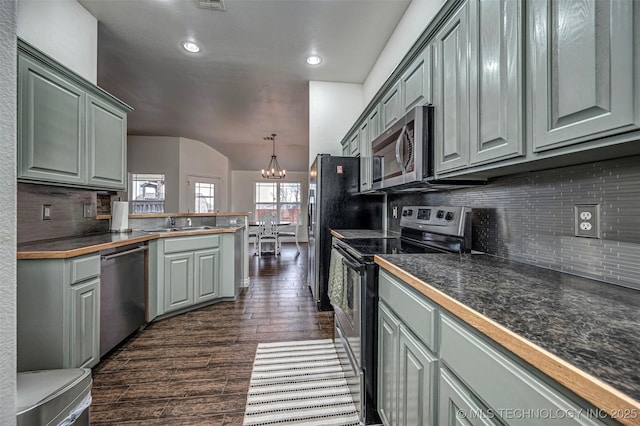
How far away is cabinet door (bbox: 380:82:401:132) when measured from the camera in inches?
74.3

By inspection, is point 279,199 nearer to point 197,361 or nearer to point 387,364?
point 197,361

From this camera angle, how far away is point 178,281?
2764mm

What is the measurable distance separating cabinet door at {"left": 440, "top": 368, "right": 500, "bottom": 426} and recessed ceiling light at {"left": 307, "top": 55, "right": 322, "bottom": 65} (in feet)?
10.3

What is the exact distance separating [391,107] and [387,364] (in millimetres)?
1658

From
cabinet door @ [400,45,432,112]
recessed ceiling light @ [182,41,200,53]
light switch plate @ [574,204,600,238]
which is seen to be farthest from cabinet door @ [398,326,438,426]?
recessed ceiling light @ [182,41,200,53]

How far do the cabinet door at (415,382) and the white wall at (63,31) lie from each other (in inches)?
111

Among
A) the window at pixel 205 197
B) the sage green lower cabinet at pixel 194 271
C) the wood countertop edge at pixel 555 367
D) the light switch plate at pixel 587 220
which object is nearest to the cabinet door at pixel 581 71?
the light switch plate at pixel 587 220

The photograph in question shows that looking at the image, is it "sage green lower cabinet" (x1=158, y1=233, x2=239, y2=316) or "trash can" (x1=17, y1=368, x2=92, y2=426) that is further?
"sage green lower cabinet" (x1=158, y1=233, x2=239, y2=316)

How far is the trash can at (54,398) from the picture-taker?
3.27 ft

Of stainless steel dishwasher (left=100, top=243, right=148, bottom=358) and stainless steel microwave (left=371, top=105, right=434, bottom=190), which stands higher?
stainless steel microwave (left=371, top=105, right=434, bottom=190)

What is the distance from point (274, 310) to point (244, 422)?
1.55 m

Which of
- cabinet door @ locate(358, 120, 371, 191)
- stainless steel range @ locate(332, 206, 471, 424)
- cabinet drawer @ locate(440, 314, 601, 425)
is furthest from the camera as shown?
cabinet door @ locate(358, 120, 371, 191)

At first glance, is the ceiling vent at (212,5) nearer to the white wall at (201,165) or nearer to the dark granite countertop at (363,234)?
the dark granite countertop at (363,234)

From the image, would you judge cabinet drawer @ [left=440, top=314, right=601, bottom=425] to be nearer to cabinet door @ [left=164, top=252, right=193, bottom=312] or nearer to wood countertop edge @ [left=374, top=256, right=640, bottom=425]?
wood countertop edge @ [left=374, top=256, right=640, bottom=425]
